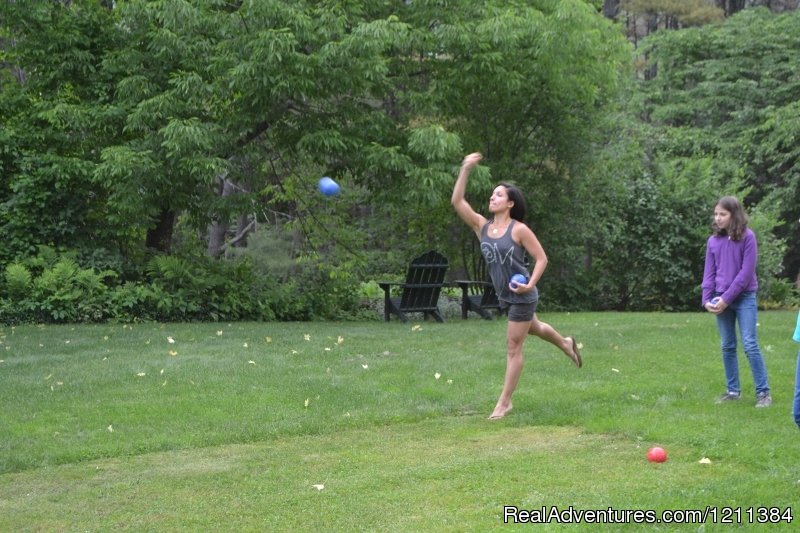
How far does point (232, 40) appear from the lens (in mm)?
13836

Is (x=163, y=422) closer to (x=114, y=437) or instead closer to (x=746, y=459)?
(x=114, y=437)

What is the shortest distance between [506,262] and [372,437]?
171cm

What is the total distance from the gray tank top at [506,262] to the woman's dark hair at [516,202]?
4.4 inches

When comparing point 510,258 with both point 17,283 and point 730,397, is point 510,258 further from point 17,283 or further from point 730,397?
point 17,283

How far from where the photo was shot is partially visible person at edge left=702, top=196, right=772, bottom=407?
7.20 m

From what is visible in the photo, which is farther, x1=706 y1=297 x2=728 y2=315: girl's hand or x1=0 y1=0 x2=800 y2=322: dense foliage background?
x1=0 y1=0 x2=800 y2=322: dense foliage background

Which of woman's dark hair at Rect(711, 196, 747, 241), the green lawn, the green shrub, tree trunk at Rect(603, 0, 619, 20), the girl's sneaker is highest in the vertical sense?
tree trunk at Rect(603, 0, 619, 20)

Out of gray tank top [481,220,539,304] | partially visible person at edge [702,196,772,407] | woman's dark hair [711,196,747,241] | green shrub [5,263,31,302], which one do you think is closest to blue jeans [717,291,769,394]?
partially visible person at edge [702,196,772,407]

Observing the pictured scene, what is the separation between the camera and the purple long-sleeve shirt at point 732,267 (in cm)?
716

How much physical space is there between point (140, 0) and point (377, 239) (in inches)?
368

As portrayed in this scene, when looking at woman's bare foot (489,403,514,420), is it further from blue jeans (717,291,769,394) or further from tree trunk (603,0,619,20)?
tree trunk (603,0,619,20)

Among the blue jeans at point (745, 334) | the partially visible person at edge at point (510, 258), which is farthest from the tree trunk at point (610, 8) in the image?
the partially visible person at edge at point (510, 258)

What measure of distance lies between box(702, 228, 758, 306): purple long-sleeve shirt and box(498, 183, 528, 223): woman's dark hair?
1.56 metres

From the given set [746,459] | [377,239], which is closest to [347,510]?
[746,459]
